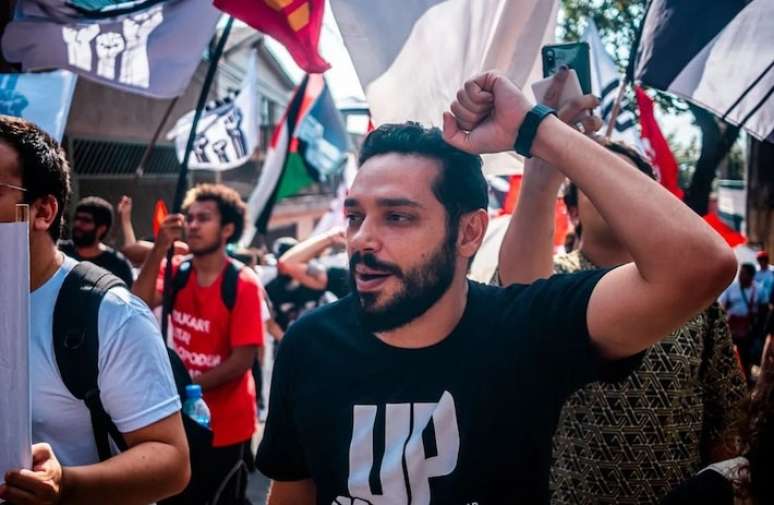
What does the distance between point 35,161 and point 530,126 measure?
4.07 ft

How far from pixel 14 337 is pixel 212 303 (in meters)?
2.92

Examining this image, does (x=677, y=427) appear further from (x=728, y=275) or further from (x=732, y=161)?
(x=732, y=161)

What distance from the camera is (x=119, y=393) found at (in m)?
1.93

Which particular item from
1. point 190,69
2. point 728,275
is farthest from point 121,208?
point 728,275

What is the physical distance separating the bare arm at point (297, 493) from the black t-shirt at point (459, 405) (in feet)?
0.46

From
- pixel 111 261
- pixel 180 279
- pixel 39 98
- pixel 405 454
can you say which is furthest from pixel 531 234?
pixel 111 261

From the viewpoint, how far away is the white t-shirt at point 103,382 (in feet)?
6.28

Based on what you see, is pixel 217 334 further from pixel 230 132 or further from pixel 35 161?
pixel 230 132

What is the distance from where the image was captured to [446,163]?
190cm

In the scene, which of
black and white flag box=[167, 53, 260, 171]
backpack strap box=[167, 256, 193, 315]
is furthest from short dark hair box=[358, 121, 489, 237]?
black and white flag box=[167, 53, 260, 171]

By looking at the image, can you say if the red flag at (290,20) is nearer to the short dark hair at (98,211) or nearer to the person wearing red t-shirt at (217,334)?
the person wearing red t-shirt at (217,334)

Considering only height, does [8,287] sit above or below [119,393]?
above

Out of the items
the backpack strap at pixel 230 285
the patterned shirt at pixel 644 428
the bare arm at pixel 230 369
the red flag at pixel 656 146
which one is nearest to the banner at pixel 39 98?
the backpack strap at pixel 230 285

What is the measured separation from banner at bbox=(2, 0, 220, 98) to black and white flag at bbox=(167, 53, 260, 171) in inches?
126
